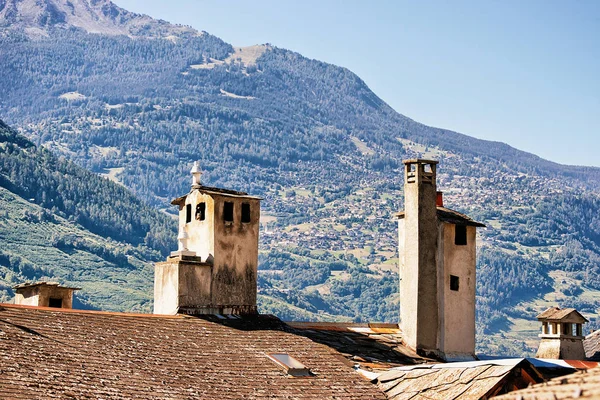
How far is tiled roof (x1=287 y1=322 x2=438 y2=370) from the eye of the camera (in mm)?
38781

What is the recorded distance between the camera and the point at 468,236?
4394 centimetres

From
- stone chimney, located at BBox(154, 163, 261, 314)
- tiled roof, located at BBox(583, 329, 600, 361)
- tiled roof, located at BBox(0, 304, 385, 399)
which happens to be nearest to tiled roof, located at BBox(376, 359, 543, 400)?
tiled roof, located at BBox(0, 304, 385, 399)

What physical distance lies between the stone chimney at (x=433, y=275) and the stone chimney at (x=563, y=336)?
380 centimetres

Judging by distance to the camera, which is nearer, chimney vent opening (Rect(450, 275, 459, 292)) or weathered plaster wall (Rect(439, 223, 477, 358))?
weathered plaster wall (Rect(439, 223, 477, 358))

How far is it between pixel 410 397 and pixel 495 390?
289 centimetres

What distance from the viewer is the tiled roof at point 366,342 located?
1527 inches

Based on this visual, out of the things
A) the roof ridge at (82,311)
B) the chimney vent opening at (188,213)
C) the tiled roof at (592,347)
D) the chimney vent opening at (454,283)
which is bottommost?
the tiled roof at (592,347)

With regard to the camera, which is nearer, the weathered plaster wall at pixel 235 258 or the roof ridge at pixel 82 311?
the roof ridge at pixel 82 311

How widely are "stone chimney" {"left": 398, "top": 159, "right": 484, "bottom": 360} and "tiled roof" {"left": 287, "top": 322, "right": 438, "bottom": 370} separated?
26.0 inches

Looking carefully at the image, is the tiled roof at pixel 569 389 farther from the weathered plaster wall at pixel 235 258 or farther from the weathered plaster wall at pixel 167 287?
the weathered plaster wall at pixel 235 258

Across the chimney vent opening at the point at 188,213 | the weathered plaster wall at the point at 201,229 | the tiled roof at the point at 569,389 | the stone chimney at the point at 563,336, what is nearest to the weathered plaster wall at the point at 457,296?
the stone chimney at the point at 563,336

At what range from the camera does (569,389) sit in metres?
16.3

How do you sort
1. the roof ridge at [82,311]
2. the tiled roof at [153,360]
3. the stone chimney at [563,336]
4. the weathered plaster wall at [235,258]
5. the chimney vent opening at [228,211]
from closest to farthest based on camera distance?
the tiled roof at [153,360] → the roof ridge at [82,311] → the weathered plaster wall at [235,258] → the chimney vent opening at [228,211] → the stone chimney at [563,336]

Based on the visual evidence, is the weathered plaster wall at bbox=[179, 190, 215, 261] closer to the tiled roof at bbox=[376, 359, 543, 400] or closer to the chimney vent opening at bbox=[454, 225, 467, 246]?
the tiled roof at bbox=[376, 359, 543, 400]
